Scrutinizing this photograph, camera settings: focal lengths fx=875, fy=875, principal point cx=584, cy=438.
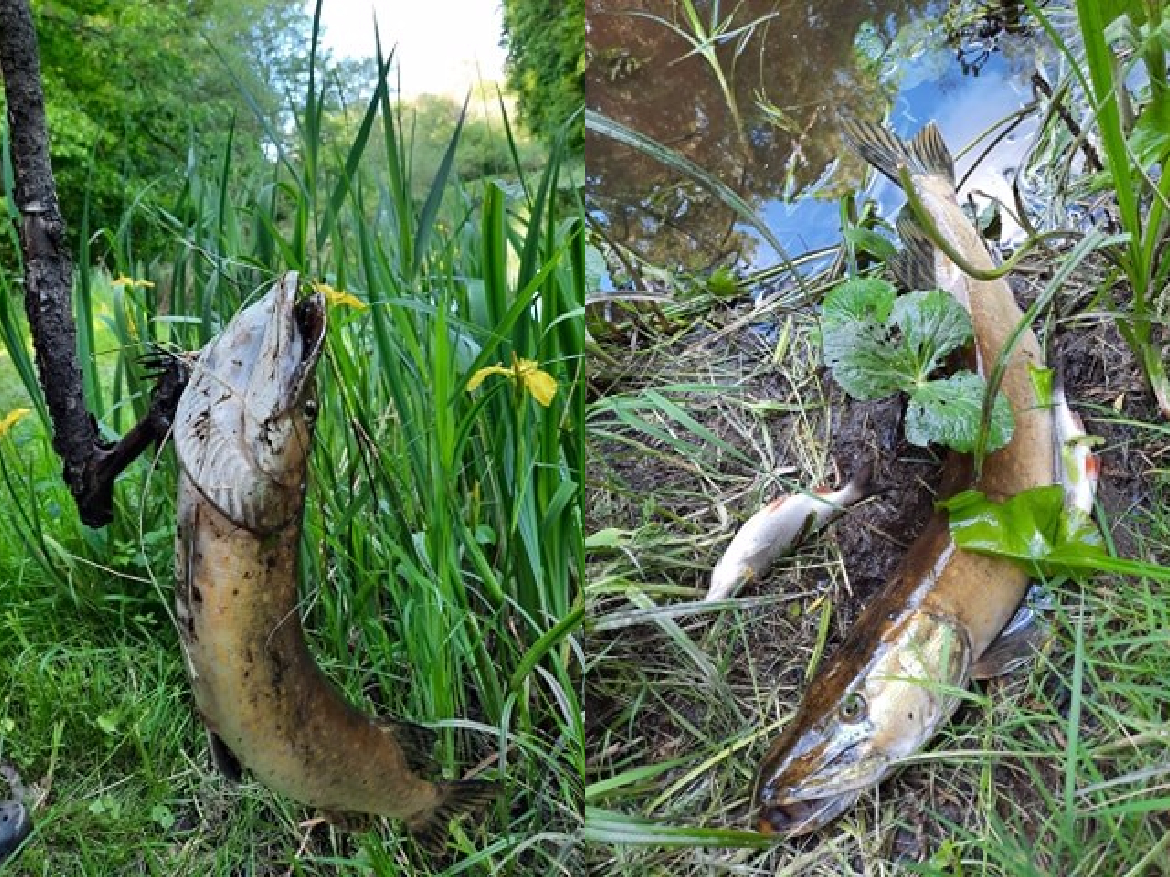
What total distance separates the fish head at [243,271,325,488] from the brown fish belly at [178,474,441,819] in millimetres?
40

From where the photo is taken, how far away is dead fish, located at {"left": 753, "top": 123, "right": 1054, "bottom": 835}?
0.49 metres

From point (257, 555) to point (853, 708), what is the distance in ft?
1.12

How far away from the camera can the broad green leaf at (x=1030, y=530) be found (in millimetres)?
490

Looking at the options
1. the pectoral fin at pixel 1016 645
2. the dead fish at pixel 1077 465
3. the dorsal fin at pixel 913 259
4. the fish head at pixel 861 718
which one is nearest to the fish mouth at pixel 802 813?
the fish head at pixel 861 718

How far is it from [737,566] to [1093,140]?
1.17 feet

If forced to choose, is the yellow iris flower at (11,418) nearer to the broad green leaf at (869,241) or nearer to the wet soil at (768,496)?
the wet soil at (768,496)

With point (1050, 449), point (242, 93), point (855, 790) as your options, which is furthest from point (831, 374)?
point (242, 93)

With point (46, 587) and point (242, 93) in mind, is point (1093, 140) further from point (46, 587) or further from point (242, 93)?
point (46, 587)

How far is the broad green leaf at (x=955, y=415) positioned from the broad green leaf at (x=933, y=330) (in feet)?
0.05

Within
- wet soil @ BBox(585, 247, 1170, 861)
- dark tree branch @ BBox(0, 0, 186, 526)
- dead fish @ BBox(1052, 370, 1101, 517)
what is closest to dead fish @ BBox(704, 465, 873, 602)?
wet soil @ BBox(585, 247, 1170, 861)

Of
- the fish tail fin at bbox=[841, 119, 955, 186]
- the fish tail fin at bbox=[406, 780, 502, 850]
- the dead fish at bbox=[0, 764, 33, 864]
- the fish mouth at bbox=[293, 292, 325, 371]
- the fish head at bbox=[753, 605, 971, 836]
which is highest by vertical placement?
the fish tail fin at bbox=[841, 119, 955, 186]

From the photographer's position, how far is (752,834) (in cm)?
50

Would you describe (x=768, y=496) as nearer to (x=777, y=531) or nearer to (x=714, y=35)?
(x=777, y=531)

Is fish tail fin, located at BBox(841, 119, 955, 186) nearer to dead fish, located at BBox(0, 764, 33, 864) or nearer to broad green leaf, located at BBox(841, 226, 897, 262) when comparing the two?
broad green leaf, located at BBox(841, 226, 897, 262)
